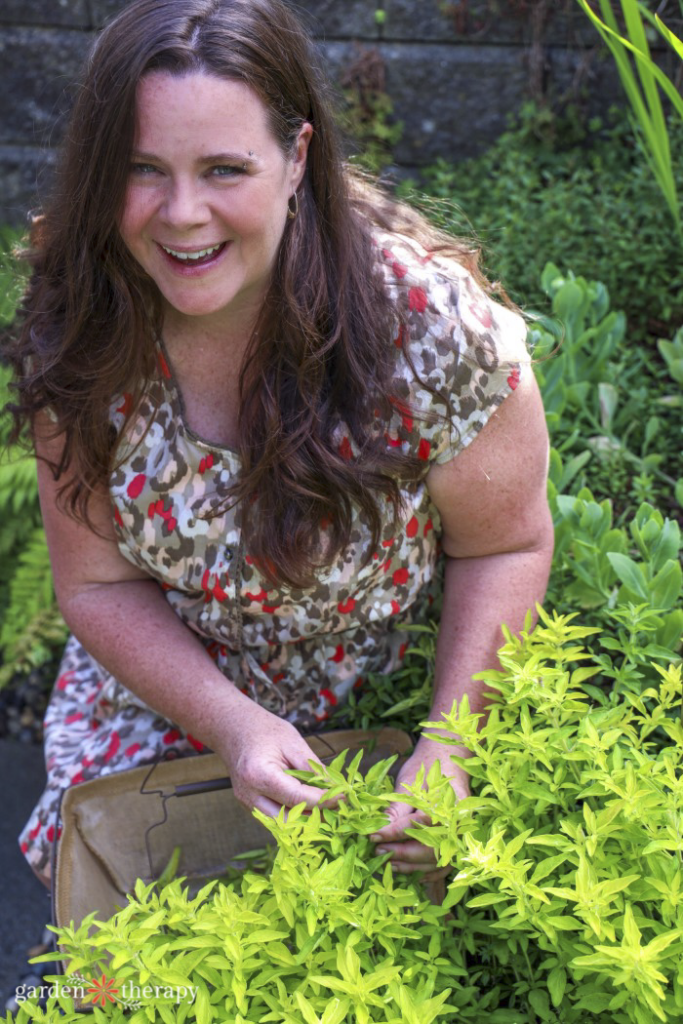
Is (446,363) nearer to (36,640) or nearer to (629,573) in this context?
(629,573)

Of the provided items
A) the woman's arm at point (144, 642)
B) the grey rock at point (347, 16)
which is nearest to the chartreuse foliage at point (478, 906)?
the woman's arm at point (144, 642)

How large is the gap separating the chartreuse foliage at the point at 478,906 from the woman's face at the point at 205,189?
0.72m

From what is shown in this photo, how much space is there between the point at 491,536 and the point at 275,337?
0.51 m

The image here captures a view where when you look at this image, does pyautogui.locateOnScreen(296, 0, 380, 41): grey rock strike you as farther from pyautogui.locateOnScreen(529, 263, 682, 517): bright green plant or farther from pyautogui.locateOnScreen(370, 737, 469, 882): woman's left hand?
pyautogui.locateOnScreen(370, 737, 469, 882): woman's left hand

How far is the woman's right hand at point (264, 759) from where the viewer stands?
1.60 metres

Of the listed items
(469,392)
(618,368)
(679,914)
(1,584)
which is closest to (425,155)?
(618,368)

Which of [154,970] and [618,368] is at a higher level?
[618,368]

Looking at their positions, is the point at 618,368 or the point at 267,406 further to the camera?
the point at 618,368

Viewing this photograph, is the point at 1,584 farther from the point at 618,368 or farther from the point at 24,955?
the point at 618,368

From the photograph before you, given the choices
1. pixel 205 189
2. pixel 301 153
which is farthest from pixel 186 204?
pixel 301 153

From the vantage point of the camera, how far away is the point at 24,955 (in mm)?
2662

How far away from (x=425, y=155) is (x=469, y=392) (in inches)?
90.6

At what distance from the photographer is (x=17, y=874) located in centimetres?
287

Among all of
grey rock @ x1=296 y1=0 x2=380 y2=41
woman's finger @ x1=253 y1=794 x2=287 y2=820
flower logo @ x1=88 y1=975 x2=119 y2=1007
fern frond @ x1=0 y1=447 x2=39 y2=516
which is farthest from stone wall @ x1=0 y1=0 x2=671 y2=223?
→ flower logo @ x1=88 y1=975 x2=119 y2=1007
